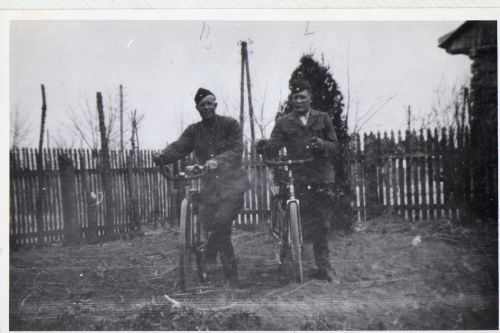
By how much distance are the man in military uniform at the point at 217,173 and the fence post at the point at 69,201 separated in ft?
6.88

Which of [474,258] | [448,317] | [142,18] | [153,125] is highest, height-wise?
[142,18]

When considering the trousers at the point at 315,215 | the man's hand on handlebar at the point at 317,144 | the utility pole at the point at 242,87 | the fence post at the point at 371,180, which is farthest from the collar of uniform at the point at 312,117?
the fence post at the point at 371,180

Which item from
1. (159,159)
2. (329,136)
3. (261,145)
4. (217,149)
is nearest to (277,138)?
(261,145)

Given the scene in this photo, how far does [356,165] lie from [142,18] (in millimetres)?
3077

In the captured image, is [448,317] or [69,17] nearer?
[448,317]

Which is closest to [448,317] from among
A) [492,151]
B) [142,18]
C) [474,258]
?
[474,258]

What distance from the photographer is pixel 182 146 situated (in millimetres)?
3434

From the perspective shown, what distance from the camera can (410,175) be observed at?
4.78 m

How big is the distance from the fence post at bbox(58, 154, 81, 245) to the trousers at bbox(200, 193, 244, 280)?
2.19 meters

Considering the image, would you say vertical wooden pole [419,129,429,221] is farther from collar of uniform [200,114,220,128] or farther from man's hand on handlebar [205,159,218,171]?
man's hand on handlebar [205,159,218,171]

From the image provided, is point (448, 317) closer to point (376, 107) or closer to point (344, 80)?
point (376, 107)

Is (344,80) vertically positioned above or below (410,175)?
above

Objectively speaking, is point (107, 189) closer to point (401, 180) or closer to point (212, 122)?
point (212, 122)

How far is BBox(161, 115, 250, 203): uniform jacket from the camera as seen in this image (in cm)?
333
